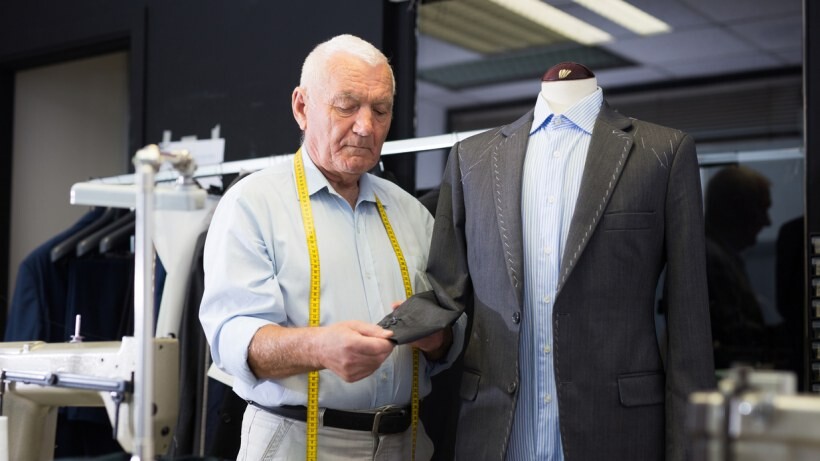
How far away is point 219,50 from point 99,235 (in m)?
0.98

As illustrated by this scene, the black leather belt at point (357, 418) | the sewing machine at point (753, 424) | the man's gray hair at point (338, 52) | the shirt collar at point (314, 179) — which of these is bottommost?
the black leather belt at point (357, 418)

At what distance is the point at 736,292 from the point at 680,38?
105 cm

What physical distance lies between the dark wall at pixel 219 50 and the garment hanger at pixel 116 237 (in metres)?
0.59

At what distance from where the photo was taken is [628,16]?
367 cm

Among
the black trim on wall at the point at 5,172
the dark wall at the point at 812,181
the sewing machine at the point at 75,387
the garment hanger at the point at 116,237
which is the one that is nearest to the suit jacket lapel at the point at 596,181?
the sewing machine at the point at 75,387

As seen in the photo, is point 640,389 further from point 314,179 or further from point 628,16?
point 628,16

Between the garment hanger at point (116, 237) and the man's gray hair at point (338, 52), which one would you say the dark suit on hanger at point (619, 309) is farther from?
the garment hanger at point (116, 237)

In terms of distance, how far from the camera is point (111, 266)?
368cm

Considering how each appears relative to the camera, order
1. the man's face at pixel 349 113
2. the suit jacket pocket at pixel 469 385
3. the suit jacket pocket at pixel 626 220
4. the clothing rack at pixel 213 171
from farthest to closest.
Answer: the man's face at pixel 349 113, the suit jacket pocket at pixel 469 385, the suit jacket pocket at pixel 626 220, the clothing rack at pixel 213 171

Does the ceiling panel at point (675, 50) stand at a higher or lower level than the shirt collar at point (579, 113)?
higher

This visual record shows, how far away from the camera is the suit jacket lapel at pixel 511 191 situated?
2.12m

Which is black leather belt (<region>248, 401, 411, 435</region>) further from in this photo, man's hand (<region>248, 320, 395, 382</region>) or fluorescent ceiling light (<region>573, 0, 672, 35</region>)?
fluorescent ceiling light (<region>573, 0, 672, 35</region>)

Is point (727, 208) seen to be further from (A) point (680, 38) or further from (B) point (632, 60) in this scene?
(B) point (632, 60)

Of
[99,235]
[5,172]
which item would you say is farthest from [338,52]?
[5,172]
